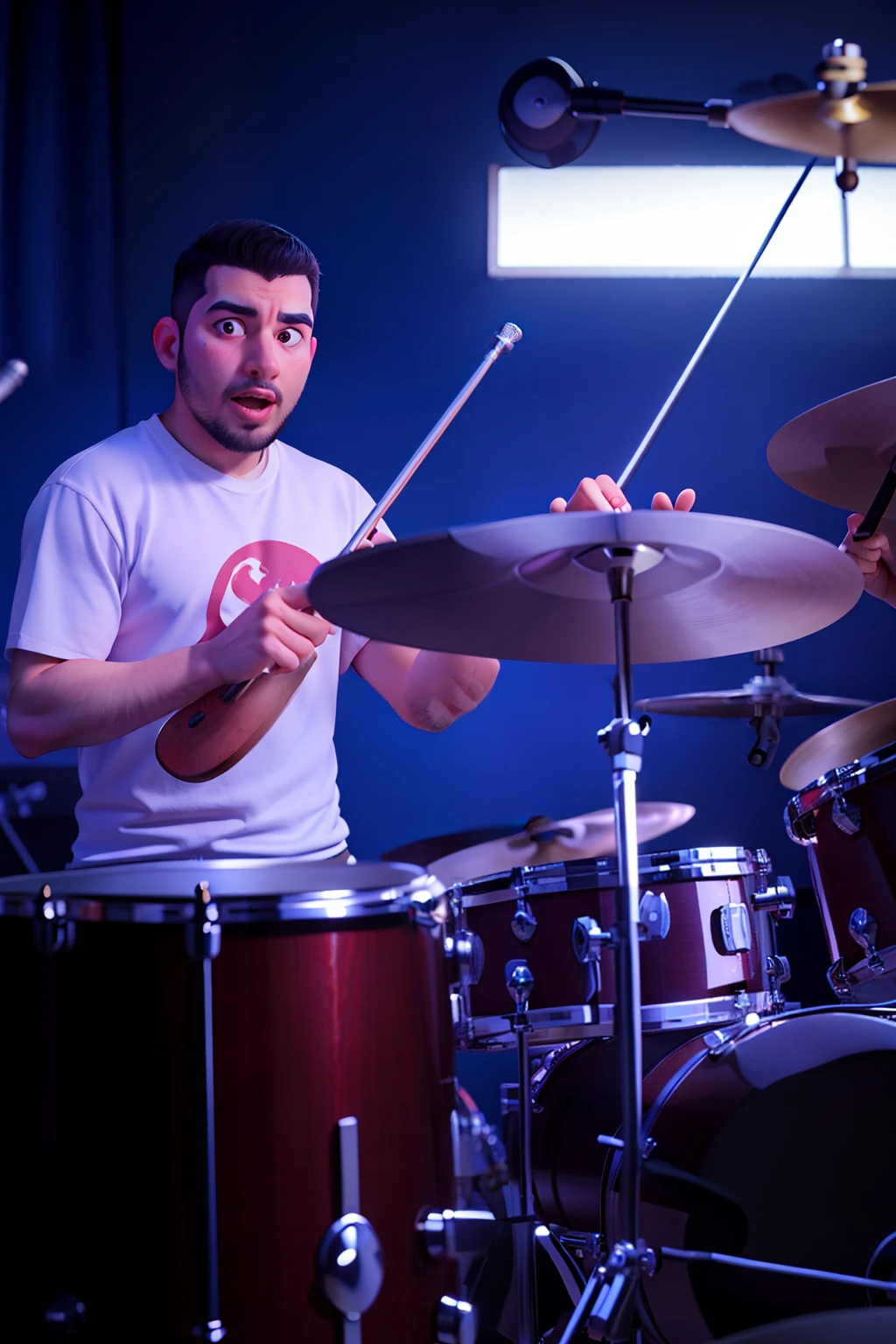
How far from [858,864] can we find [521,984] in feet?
1.65

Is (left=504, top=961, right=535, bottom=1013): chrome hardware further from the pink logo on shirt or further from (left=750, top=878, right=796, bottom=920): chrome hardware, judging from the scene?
the pink logo on shirt

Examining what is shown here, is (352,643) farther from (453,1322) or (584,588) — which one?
(453,1322)

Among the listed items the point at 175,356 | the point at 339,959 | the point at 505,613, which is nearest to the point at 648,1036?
the point at 505,613

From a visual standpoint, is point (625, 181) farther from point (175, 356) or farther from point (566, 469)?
point (175, 356)

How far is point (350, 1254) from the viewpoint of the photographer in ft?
3.25

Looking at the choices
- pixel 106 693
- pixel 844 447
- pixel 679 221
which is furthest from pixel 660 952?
pixel 679 221

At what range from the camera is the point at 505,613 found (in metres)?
1.37

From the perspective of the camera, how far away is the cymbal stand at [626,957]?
1.18 metres

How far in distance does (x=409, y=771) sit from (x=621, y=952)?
186 cm

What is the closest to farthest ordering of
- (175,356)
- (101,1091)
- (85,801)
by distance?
(101,1091)
(85,801)
(175,356)

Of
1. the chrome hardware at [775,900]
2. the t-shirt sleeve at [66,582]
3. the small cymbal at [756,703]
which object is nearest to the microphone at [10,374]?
the t-shirt sleeve at [66,582]

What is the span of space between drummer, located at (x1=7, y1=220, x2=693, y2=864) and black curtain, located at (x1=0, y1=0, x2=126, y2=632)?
123 centimetres

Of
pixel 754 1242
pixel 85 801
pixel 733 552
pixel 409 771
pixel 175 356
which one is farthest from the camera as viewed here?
pixel 409 771

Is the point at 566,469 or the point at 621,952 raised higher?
the point at 566,469
